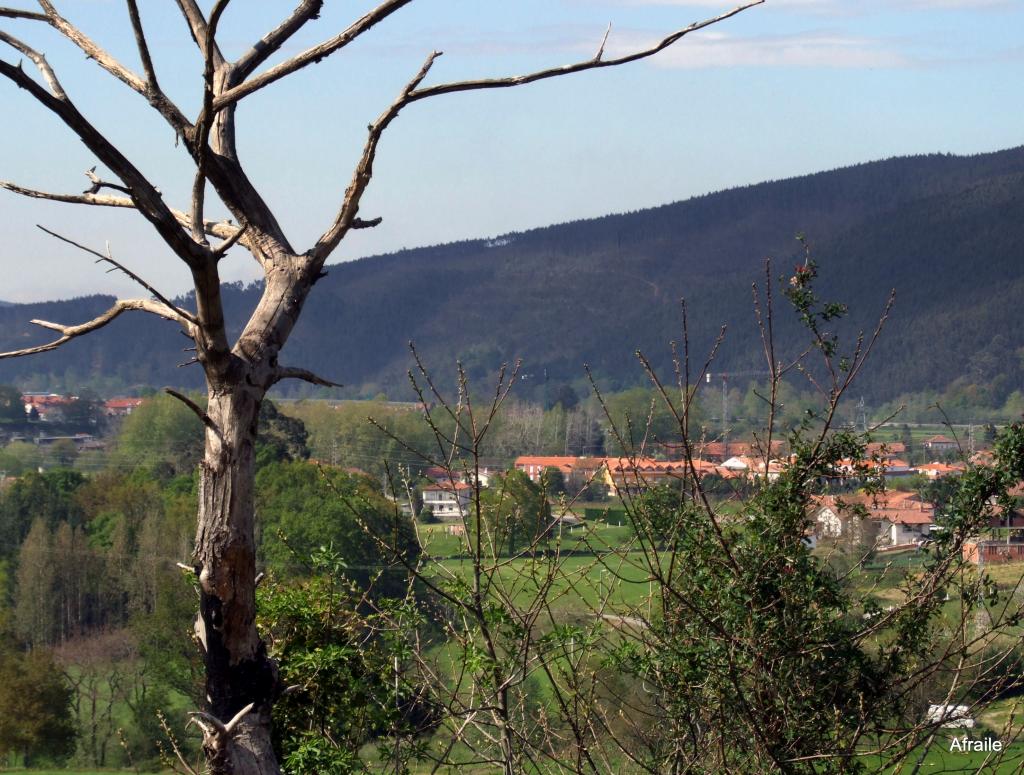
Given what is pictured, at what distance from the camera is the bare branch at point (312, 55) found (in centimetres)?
316

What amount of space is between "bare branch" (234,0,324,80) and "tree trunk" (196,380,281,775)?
0.82 meters

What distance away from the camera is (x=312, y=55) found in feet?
10.7

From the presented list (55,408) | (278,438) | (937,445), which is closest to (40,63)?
(278,438)

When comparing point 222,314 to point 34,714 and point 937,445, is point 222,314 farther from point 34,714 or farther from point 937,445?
point 937,445

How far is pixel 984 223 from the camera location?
171 metres

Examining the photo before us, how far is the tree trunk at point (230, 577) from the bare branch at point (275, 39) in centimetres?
82

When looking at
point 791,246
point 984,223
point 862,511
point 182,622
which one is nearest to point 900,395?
point 984,223

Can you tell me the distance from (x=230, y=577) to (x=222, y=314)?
0.62m

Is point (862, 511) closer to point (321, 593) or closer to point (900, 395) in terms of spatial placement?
point (321, 593)

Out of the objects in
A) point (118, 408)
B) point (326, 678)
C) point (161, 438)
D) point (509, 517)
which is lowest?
point (326, 678)

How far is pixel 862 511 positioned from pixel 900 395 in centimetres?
13551

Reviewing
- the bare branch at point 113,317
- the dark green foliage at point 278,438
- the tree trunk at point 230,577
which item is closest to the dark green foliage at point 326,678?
the tree trunk at point 230,577

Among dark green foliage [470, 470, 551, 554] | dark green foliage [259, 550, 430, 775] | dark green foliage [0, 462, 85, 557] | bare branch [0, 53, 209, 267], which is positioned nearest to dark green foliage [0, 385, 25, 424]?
dark green foliage [0, 462, 85, 557]

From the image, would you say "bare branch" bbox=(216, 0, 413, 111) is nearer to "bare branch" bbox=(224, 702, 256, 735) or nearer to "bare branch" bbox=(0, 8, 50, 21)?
"bare branch" bbox=(0, 8, 50, 21)
